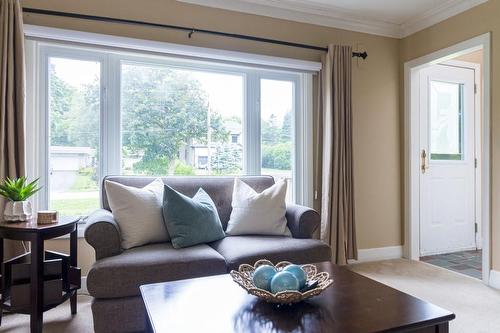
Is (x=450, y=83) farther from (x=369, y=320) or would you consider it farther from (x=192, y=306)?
(x=192, y=306)

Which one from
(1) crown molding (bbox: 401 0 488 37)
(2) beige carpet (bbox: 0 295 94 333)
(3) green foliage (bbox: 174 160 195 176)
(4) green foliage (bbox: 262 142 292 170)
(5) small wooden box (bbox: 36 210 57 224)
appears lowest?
(2) beige carpet (bbox: 0 295 94 333)

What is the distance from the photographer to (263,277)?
4.38 feet

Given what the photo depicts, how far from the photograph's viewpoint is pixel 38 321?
1.87 meters

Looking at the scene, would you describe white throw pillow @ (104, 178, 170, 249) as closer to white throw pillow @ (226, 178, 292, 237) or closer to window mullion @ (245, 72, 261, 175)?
white throw pillow @ (226, 178, 292, 237)

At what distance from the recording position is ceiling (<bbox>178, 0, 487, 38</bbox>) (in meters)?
3.08

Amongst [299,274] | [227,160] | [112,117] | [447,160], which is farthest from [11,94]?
[447,160]

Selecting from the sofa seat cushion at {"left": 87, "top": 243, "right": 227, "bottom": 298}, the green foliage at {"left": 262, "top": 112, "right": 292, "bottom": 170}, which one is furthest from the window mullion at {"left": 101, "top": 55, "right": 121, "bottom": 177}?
the green foliage at {"left": 262, "top": 112, "right": 292, "bottom": 170}

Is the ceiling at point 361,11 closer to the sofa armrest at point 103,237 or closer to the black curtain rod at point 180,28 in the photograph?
the black curtain rod at point 180,28

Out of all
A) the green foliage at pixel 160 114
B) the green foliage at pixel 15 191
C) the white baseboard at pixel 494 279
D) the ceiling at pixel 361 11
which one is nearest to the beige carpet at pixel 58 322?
the green foliage at pixel 15 191

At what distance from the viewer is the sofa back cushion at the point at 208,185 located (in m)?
2.56

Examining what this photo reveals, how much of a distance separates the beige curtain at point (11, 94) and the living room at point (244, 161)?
13mm

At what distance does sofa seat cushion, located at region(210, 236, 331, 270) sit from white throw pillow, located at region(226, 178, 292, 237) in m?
0.10

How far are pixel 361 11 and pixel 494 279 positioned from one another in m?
2.66

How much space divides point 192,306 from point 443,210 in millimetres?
3549
